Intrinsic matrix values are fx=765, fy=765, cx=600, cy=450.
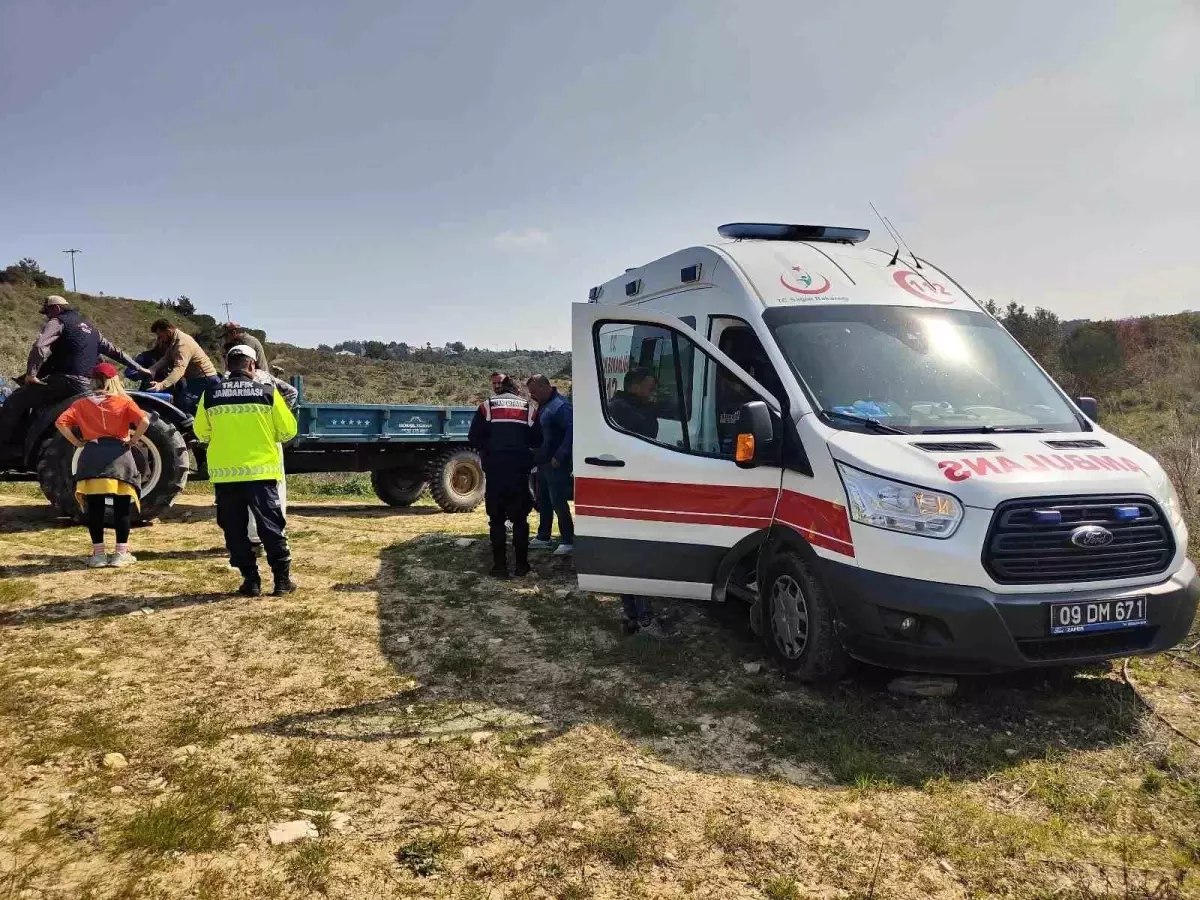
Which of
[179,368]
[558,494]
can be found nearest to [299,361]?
[179,368]

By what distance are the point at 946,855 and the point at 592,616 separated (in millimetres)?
3014

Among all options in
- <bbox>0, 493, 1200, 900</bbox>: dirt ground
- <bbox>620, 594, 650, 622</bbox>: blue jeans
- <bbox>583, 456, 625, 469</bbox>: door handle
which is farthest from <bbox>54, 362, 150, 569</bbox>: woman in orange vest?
<bbox>620, 594, 650, 622</bbox>: blue jeans

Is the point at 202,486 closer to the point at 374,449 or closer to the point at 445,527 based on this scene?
the point at 374,449

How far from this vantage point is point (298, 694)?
402 centimetres

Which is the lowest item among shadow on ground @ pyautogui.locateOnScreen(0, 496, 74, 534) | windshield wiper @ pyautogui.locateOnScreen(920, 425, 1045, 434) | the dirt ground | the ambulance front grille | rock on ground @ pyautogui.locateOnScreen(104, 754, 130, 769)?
the dirt ground

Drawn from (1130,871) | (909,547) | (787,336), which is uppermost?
(787,336)

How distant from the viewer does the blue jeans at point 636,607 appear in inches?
195

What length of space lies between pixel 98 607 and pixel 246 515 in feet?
3.64

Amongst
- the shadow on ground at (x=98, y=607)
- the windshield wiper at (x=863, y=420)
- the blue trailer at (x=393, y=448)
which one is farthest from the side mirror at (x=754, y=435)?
the blue trailer at (x=393, y=448)

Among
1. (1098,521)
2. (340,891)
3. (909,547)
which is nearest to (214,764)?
(340,891)

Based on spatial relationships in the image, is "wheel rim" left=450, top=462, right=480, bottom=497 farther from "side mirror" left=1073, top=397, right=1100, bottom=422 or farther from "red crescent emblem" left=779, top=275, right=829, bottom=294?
"side mirror" left=1073, top=397, right=1100, bottom=422

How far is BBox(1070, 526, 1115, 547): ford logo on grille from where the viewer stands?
3.45 metres

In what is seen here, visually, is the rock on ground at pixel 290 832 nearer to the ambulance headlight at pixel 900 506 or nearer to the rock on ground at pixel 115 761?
the rock on ground at pixel 115 761

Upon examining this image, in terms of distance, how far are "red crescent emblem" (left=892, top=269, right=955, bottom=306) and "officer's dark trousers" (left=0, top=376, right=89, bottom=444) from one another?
751 cm
